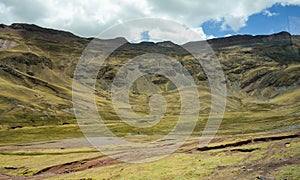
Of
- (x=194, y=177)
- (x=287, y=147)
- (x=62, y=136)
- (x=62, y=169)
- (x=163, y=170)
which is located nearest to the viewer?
(x=194, y=177)

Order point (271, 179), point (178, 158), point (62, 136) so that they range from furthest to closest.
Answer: point (62, 136), point (178, 158), point (271, 179)

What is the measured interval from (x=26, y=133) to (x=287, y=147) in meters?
168

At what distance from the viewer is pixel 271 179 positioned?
3369 cm

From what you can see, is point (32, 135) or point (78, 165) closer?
point (78, 165)

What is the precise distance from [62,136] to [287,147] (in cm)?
14850

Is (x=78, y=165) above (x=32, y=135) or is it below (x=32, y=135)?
below

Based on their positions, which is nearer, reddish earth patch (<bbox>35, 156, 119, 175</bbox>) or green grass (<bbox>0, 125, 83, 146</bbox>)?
reddish earth patch (<bbox>35, 156, 119, 175</bbox>)

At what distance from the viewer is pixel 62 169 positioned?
7025 centimetres

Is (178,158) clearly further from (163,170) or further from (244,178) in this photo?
(244,178)

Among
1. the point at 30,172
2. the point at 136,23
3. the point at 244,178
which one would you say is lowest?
the point at 30,172

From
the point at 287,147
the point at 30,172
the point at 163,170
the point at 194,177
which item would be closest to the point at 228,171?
the point at 194,177

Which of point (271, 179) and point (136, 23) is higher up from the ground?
point (136, 23)

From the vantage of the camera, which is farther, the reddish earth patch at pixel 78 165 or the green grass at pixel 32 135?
the green grass at pixel 32 135

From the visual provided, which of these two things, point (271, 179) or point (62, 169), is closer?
point (271, 179)
